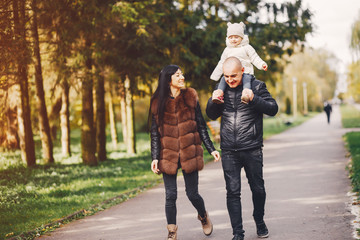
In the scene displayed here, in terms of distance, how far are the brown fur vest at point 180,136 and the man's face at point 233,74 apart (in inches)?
20.2

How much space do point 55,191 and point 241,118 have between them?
19.8 ft

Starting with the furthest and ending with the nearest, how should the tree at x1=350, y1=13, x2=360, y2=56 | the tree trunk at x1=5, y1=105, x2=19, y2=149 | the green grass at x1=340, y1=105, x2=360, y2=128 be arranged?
the green grass at x1=340, y1=105, x2=360, y2=128 → the tree trunk at x1=5, y1=105, x2=19, y2=149 → the tree at x1=350, y1=13, x2=360, y2=56

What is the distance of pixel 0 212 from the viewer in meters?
7.95

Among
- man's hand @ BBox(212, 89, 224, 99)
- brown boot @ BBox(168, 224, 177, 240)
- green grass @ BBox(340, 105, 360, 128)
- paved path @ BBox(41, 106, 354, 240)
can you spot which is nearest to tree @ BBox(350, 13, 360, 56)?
green grass @ BBox(340, 105, 360, 128)

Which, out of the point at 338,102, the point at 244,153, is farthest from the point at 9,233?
the point at 338,102

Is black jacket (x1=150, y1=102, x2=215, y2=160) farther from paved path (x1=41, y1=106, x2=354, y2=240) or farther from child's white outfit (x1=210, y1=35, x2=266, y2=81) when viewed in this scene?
paved path (x1=41, y1=106, x2=354, y2=240)

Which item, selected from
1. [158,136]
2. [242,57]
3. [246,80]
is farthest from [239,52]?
[158,136]

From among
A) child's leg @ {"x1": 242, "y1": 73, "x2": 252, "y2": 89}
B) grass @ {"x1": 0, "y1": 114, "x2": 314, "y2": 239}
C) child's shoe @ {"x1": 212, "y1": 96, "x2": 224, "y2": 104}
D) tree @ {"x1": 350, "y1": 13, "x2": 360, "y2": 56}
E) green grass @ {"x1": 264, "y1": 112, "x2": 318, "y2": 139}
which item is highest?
tree @ {"x1": 350, "y1": 13, "x2": 360, "y2": 56}

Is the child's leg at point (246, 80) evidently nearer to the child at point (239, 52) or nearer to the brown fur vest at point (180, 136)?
the child at point (239, 52)

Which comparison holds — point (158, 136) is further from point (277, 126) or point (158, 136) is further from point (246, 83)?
point (277, 126)

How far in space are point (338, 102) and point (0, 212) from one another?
6508 inches

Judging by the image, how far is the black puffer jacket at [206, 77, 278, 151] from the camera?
5047mm

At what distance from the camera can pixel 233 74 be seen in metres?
4.94

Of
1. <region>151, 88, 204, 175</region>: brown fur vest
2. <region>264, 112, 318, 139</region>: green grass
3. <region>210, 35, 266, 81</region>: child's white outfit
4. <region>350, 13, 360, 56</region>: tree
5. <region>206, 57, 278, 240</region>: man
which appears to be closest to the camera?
<region>206, 57, 278, 240</region>: man
